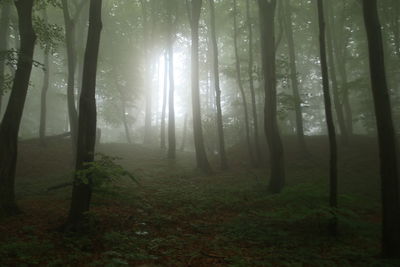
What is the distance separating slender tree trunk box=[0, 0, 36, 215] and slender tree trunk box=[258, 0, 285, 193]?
903 centimetres

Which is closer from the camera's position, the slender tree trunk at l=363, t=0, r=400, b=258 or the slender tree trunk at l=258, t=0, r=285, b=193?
the slender tree trunk at l=363, t=0, r=400, b=258

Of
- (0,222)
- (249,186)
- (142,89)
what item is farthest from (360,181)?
(142,89)

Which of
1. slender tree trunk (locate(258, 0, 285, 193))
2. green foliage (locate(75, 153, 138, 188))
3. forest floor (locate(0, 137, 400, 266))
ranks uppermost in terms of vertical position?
slender tree trunk (locate(258, 0, 285, 193))

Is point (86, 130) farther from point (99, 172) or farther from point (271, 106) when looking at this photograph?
point (271, 106)

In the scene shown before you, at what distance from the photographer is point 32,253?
5.04m

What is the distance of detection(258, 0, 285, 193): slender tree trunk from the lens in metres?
11.5

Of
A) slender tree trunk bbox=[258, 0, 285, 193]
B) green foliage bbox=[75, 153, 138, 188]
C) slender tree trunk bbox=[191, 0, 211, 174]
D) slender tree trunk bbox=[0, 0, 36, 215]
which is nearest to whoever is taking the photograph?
green foliage bbox=[75, 153, 138, 188]

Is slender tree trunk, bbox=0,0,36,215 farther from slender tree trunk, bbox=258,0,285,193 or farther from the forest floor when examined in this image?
slender tree trunk, bbox=258,0,285,193

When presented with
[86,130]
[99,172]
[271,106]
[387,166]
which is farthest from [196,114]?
[387,166]

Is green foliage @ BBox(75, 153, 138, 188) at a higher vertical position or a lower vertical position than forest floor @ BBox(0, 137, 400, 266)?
higher

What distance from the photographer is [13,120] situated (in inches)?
299

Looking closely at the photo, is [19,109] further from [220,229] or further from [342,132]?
[342,132]

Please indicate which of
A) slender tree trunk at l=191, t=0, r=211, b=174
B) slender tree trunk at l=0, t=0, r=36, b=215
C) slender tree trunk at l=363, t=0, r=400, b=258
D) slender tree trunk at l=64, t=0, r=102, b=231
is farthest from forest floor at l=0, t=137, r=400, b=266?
slender tree trunk at l=191, t=0, r=211, b=174

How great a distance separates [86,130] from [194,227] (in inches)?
150
